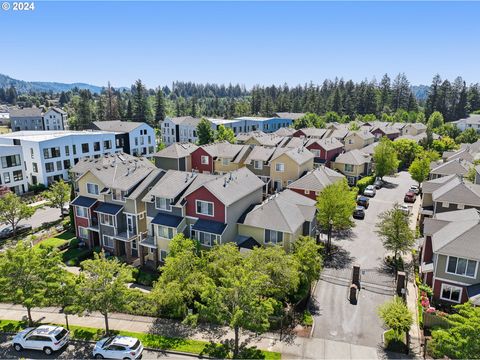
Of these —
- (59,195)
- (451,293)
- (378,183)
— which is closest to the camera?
(451,293)

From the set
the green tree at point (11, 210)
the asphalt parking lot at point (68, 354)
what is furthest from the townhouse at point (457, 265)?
the green tree at point (11, 210)

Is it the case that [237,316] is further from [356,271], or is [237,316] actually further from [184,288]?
[356,271]

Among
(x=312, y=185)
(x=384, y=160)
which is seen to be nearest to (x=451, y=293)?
(x=312, y=185)

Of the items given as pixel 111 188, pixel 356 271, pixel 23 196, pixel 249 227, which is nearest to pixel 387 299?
pixel 356 271

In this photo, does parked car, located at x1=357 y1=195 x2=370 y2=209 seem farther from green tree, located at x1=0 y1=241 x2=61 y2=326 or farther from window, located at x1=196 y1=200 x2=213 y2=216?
green tree, located at x1=0 y1=241 x2=61 y2=326

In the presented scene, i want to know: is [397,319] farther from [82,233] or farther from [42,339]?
[82,233]

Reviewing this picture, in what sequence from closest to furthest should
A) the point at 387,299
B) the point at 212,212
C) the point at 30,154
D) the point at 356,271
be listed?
the point at 387,299
the point at 356,271
the point at 212,212
the point at 30,154
